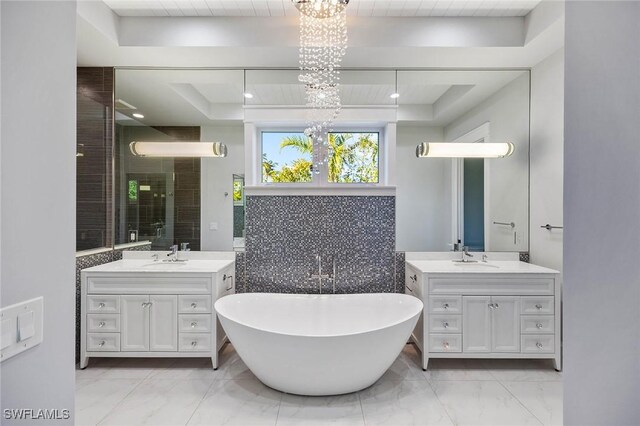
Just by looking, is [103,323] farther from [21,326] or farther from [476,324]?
[476,324]

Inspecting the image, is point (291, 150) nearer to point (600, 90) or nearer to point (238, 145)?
point (238, 145)

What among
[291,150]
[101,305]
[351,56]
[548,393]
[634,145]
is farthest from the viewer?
[291,150]

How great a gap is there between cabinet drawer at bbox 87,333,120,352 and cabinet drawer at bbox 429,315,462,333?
2528 mm

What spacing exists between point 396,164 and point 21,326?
9.32 feet

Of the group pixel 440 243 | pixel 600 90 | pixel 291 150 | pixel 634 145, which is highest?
pixel 291 150

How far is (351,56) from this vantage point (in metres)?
2.67

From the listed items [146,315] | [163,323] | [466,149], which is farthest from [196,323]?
[466,149]

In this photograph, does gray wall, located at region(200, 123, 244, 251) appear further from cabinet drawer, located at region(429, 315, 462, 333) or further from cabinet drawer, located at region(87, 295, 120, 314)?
cabinet drawer, located at region(429, 315, 462, 333)

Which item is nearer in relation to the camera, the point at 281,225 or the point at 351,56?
the point at 351,56

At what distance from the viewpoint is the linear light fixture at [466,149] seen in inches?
116

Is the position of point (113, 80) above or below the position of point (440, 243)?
above

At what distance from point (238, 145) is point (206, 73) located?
2.41 ft

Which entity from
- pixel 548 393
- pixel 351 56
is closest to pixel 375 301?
pixel 548 393

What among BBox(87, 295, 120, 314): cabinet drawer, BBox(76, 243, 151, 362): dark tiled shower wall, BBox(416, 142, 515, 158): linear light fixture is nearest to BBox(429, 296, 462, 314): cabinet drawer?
BBox(416, 142, 515, 158): linear light fixture
